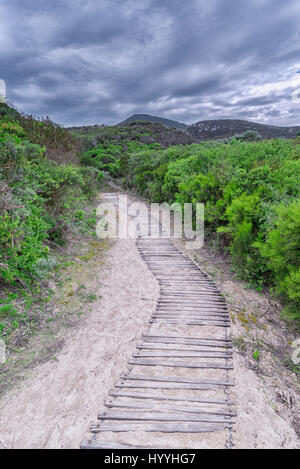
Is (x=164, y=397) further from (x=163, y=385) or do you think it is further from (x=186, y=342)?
(x=186, y=342)

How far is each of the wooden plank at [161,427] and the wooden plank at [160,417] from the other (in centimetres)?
4

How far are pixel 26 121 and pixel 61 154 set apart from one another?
1.92m

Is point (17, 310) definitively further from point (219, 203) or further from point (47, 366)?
point (219, 203)

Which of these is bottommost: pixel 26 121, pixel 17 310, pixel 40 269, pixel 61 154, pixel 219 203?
pixel 17 310

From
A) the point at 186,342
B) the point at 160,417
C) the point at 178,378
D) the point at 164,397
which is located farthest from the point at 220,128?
the point at 160,417

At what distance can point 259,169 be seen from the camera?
582cm

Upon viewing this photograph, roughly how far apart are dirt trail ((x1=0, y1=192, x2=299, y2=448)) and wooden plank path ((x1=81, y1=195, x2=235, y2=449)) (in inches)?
4.2

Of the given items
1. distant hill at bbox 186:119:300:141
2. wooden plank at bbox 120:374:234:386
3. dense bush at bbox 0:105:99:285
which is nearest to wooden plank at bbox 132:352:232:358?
wooden plank at bbox 120:374:234:386

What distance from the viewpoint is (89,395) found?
2773mm

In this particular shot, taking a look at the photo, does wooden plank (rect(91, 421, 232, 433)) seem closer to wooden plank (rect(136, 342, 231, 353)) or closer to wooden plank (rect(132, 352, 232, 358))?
wooden plank (rect(132, 352, 232, 358))

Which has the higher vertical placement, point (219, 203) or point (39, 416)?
point (219, 203)

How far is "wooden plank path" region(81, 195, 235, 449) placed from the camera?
94.3 inches

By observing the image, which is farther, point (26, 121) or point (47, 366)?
point (26, 121)
